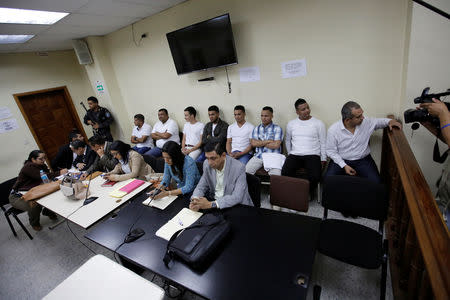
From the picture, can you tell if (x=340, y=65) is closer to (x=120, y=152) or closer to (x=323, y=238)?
(x=323, y=238)

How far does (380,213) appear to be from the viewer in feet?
5.38

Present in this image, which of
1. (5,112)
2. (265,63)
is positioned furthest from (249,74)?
(5,112)

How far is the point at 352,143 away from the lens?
2.47 metres

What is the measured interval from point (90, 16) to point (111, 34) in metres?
1.36

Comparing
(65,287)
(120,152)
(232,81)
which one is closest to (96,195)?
(120,152)

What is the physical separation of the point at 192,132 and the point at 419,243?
341 cm

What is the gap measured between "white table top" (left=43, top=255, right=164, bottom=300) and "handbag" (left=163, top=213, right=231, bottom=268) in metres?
0.21

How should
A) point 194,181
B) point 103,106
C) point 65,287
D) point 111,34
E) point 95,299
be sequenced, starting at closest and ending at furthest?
point 95,299, point 65,287, point 194,181, point 111,34, point 103,106

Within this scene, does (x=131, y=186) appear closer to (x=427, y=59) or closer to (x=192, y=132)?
(x=192, y=132)

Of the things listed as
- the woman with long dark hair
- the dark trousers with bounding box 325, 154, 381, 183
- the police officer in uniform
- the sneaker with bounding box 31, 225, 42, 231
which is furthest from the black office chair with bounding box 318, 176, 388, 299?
the police officer in uniform

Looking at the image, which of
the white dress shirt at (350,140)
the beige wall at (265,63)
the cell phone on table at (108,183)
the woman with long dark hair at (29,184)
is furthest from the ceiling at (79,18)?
the white dress shirt at (350,140)

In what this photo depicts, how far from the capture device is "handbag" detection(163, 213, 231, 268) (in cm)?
119

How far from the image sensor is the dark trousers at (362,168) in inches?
91.6

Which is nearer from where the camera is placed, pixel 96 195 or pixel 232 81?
pixel 96 195
